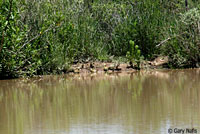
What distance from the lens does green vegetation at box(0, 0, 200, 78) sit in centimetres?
1330

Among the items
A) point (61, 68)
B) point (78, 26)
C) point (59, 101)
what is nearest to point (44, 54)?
point (61, 68)

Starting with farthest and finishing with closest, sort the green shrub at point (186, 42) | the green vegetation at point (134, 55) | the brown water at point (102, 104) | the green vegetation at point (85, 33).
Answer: the green vegetation at point (134, 55)
the green shrub at point (186, 42)
the green vegetation at point (85, 33)
the brown water at point (102, 104)

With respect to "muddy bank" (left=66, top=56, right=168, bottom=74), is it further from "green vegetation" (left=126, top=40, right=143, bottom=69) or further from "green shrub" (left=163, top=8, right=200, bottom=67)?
"green shrub" (left=163, top=8, right=200, bottom=67)

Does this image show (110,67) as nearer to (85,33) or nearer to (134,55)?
(134,55)

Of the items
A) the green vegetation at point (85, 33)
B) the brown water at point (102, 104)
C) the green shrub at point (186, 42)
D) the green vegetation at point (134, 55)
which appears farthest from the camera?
the green vegetation at point (134, 55)

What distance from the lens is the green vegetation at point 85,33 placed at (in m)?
13.3

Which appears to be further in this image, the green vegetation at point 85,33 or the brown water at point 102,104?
the green vegetation at point 85,33

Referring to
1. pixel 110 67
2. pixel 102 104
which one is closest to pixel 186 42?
pixel 110 67

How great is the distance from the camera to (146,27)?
15922mm

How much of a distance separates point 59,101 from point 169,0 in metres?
10.3

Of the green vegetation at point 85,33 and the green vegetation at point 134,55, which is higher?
the green vegetation at point 85,33

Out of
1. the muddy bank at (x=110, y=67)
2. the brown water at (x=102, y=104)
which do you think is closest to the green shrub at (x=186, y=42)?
the muddy bank at (x=110, y=67)

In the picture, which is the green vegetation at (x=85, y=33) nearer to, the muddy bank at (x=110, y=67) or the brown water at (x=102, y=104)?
the muddy bank at (x=110, y=67)

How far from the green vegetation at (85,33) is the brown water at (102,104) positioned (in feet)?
2.40
